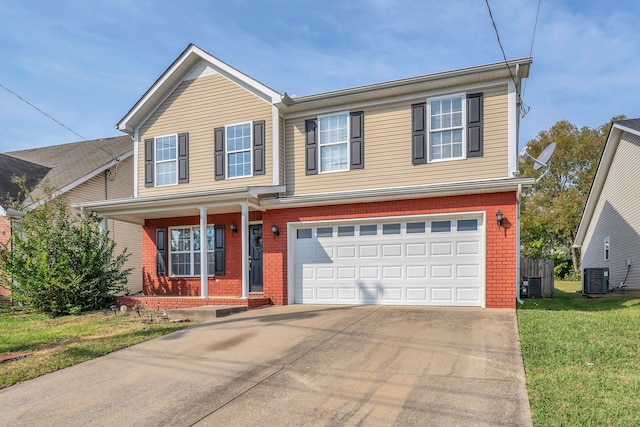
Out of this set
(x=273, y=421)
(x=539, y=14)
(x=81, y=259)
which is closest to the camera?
(x=273, y=421)

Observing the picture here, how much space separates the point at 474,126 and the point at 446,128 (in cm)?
64

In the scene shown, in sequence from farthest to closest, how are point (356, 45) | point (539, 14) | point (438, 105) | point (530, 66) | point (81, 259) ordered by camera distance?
1. point (356, 45)
2. point (81, 259)
3. point (438, 105)
4. point (530, 66)
5. point (539, 14)

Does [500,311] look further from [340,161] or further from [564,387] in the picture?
[340,161]

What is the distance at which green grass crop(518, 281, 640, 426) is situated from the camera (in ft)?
11.6

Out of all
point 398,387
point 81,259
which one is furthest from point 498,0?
point 81,259

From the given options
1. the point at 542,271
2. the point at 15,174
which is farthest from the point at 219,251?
the point at 542,271

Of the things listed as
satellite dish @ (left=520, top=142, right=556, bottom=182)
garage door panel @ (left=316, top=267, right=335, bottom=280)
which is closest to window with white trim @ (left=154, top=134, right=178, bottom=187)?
garage door panel @ (left=316, top=267, right=335, bottom=280)

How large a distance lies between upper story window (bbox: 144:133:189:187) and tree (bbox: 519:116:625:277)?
24.6m

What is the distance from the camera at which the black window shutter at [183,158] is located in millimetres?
12234

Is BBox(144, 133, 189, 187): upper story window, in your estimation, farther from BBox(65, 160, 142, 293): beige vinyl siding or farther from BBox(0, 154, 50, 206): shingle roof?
BBox(0, 154, 50, 206): shingle roof

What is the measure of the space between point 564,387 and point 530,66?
7.50 metres

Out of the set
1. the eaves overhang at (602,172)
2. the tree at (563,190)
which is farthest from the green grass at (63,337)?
the tree at (563,190)

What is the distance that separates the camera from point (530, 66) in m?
9.12

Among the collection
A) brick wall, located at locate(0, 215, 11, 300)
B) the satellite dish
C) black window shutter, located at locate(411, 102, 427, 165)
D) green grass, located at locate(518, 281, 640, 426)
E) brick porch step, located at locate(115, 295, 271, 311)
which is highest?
black window shutter, located at locate(411, 102, 427, 165)
